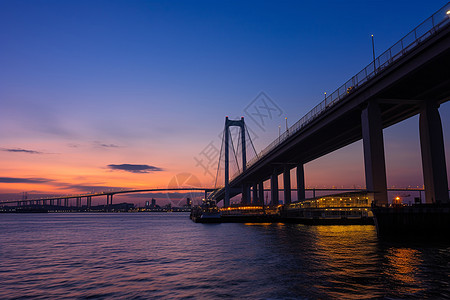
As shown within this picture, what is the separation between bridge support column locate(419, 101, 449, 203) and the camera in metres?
44.1

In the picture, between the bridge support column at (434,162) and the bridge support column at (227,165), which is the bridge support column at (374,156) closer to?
the bridge support column at (434,162)

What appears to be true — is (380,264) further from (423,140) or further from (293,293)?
(423,140)

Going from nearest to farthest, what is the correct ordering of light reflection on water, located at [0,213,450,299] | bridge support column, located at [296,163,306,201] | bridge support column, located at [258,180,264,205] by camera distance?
1. light reflection on water, located at [0,213,450,299]
2. bridge support column, located at [296,163,306,201]
3. bridge support column, located at [258,180,264,205]

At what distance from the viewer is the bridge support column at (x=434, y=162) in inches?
1735

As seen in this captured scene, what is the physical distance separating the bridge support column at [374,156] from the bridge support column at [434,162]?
519cm

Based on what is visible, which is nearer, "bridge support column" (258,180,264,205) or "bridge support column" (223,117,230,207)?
"bridge support column" (223,117,230,207)

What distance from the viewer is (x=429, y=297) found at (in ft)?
43.6

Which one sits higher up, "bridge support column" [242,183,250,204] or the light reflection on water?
"bridge support column" [242,183,250,204]

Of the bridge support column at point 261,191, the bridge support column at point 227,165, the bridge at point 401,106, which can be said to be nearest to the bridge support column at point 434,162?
the bridge at point 401,106

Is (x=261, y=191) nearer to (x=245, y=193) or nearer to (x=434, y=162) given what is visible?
(x=245, y=193)

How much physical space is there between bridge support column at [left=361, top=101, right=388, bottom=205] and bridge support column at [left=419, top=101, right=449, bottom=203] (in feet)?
17.0

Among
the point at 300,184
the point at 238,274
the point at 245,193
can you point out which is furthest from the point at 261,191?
the point at 238,274

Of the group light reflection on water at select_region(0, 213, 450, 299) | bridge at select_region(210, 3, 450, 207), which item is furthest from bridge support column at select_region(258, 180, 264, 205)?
light reflection on water at select_region(0, 213, 450, 299)

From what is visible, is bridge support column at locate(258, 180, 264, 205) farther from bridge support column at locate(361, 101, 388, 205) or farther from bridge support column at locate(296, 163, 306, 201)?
bridge support column at locate(361, 101, 388, 205)
